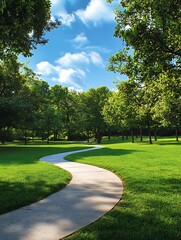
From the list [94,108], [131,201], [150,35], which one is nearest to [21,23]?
[150,35]

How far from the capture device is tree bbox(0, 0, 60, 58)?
20.4ft

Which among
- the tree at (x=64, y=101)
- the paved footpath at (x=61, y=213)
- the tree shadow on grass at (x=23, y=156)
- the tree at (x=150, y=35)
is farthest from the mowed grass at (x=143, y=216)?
the tree at (x=64, y=101)

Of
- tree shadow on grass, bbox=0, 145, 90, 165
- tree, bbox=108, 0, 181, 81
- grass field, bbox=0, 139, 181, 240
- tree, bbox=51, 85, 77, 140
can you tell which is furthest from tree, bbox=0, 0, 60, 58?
tree, bbox=51, 85, 77, 140

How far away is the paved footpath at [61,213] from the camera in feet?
13.7

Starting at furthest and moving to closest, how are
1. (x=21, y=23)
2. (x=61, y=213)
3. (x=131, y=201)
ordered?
(x=21, y=23) → (x=131, y=201) → (x=61, y=213)

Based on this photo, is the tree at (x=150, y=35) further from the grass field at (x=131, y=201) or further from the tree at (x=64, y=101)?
the tree at (x=64, y=101)

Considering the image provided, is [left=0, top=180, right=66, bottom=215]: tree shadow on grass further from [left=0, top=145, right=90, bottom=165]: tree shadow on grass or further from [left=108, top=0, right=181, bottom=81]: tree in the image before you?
[left=0, top=145, right=90, bottom=165]: tree shadow on grass

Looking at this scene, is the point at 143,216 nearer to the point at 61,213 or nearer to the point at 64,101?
the point at 61,213

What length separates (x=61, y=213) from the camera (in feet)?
17.1

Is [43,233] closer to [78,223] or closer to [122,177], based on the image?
[78,223]

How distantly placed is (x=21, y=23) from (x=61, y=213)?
5002 millimetres

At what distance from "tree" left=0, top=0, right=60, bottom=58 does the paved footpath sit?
13.7 feet

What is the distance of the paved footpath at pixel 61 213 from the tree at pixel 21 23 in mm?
4162

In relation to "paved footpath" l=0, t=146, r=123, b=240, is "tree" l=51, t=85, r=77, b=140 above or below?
above
